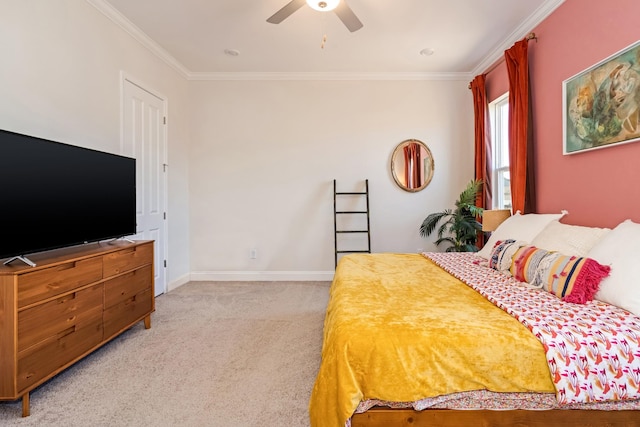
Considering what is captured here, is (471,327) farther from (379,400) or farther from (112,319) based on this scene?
(112,319)

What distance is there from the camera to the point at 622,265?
1.58 metres

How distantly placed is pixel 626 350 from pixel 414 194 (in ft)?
10.6

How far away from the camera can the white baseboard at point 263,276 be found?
4.39m

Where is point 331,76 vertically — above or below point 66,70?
above

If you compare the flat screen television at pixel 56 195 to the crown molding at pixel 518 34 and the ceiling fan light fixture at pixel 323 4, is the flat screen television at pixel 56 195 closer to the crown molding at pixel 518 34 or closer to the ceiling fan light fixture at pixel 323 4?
the ceiling fan light fixture at pixel 323 4

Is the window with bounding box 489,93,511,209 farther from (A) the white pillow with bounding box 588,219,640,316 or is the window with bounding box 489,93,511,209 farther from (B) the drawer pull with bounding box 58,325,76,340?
(B) the drawer pull with bounding box 58,325,76,340

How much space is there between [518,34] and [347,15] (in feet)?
6.26

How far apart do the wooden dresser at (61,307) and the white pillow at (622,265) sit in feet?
9.34

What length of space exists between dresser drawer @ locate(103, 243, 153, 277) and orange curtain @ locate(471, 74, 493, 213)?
142 inches

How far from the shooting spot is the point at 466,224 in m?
3.76

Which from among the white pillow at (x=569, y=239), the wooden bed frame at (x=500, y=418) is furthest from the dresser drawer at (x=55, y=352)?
the white pillow at (x=569, y=239)

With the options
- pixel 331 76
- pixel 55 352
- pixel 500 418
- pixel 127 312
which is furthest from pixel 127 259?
pixel 331 76

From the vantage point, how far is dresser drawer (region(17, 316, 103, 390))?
64.6 inches

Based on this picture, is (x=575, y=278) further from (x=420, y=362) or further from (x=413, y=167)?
(x=413, y=167)
